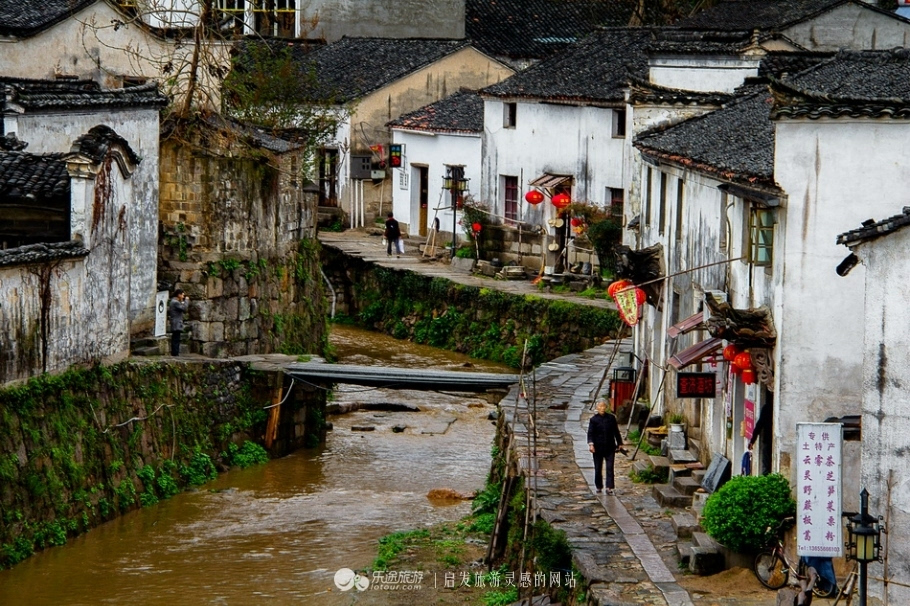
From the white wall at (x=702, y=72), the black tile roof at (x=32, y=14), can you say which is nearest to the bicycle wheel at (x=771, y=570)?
the white wall at (x=702, y=72)

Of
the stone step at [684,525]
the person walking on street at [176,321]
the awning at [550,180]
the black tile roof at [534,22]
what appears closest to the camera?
the stone step at [684,525]

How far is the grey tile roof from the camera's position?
44.9 meters

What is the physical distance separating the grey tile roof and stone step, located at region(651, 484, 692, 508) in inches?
873

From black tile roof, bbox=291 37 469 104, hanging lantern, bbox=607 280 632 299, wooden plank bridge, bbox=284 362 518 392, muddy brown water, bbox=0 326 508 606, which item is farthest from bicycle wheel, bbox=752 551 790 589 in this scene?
black tile roof, bbox=291 37 469 104

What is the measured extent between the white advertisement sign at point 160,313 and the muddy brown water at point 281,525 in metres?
3.11

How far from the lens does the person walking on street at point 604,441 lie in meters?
22.8

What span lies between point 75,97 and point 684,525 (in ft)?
50.0

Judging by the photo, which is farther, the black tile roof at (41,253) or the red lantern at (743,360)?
the black tile roof at (41,253)

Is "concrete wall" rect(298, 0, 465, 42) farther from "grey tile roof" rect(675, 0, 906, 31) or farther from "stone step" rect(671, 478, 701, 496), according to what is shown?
"stone step" rect(671, 478, 701, 496)

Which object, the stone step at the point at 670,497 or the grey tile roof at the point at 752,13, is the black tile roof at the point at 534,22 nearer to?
the grey tile roof at the point at 752,13

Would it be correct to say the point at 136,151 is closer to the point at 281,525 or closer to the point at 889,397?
the point at 281,525

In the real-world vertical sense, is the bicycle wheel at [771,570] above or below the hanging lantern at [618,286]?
below

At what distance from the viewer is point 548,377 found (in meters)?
32.6

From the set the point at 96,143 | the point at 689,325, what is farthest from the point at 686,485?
the point at 96,143
